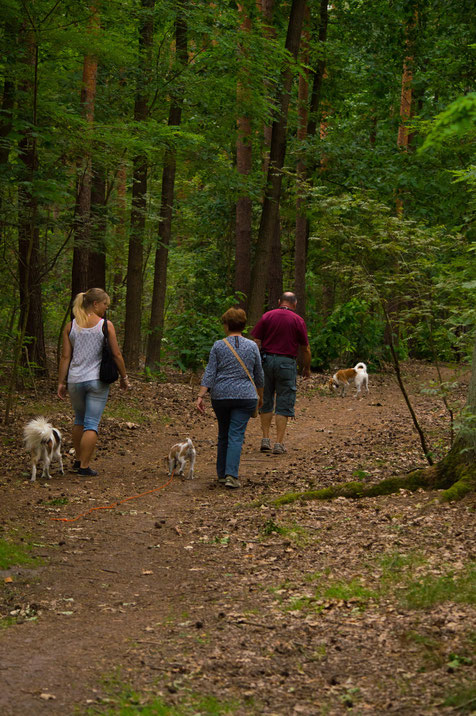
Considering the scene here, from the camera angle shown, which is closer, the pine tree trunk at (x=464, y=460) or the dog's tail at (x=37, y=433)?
the pine tree trunk at (x=464, y=460)

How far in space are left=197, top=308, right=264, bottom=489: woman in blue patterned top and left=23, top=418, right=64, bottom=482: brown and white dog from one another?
1764 mm

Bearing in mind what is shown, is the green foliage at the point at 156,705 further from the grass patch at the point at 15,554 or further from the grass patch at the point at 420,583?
the grass patch at the point at 15,554

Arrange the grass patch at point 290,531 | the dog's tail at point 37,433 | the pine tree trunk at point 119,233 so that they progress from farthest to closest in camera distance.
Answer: the pine tree trunk at point 119,233
the dog's tail at point 37,433
the grass patch at point 290,531

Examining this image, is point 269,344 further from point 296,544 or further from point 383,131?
point 383,131

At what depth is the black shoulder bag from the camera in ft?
28.7

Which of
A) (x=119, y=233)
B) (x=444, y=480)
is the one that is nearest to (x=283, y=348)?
(x=444, y=480)

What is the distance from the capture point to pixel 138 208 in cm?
1631

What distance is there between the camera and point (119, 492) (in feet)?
27.9

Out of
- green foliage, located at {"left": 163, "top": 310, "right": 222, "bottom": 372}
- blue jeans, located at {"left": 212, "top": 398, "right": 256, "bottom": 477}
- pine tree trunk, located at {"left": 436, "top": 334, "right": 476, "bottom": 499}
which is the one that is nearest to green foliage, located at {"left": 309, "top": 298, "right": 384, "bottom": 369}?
green foliage, located at {"left": 163, "top": 310, "right": 222, "bottom": 372}

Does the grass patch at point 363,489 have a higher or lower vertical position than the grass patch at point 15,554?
higher

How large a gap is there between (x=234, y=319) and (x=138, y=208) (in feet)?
27.2

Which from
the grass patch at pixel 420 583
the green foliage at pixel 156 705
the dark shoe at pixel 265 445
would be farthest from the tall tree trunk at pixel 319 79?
the green foliage at pixel 156 705

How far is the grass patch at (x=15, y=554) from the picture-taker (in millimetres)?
5772

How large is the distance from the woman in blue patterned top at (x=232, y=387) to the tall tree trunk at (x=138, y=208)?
721 centimetres
